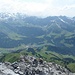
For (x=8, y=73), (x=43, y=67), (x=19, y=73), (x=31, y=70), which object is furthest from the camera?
(x=43, y=67)

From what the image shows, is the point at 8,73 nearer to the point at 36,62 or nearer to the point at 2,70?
the point at 2,70

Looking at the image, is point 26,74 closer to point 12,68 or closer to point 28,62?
point 12,68

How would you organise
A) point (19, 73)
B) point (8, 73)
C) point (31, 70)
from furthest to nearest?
point (31, 70) < point (19, 73) < point (8, 73)

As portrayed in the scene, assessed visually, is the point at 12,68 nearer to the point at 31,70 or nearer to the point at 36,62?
the point at 31,70

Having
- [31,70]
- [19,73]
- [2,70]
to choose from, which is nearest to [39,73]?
[31,70]

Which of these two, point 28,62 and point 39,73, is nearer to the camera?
point 39,73

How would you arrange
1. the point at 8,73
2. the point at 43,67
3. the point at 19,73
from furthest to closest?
1. the point at 43,67
2. the point at 19,73
3. the point at 8,73

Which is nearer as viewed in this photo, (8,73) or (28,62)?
(8,73)
